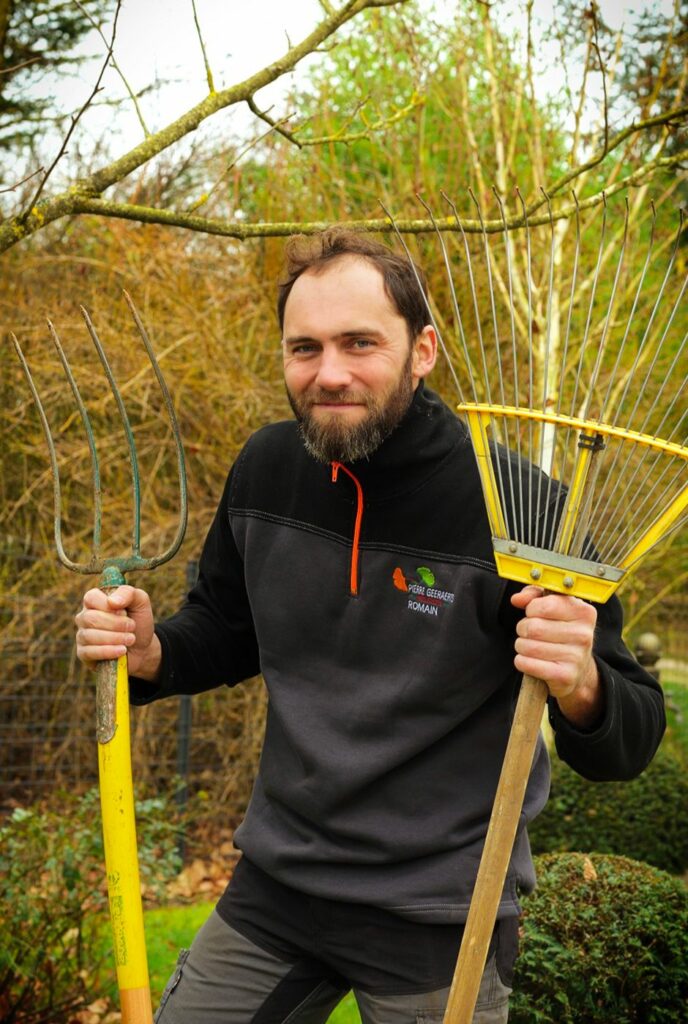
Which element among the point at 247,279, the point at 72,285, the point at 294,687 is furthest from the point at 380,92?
the point at 294,687

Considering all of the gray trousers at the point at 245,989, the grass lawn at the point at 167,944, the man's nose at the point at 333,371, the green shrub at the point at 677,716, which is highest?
the man's nose at the point at 333,371

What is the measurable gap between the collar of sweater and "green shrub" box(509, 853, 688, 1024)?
1.45 meters

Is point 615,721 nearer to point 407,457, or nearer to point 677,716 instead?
point 407,457

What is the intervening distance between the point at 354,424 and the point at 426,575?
34cm

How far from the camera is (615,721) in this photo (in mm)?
1866

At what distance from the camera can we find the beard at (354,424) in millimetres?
2219

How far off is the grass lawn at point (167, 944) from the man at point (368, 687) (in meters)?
1.66

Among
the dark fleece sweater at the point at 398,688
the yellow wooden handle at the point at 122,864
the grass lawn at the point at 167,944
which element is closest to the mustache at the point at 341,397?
the dark fleece sweater at the point at 398,688

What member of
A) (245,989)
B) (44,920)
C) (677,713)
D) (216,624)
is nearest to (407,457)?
(216,624)

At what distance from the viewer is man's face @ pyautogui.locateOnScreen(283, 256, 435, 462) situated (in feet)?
7.25

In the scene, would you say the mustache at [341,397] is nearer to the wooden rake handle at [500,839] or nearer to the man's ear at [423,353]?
the man's ear at [423,353]

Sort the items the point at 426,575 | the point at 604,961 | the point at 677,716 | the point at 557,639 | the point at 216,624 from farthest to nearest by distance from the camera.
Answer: the point at 677,716 → the point at 604,961 → the point at 216,624 → the point at 426,575 → the point at 557,639

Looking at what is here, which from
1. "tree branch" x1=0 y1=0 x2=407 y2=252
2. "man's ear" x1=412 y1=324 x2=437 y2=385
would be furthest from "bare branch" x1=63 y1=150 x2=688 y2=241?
"man's ear" x1=412 y1=324 x2=437 y2=385

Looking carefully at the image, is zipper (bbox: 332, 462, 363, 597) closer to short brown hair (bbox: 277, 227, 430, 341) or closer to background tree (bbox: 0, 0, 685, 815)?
short brown hair (bbox: 277, 227, 430, 341)
